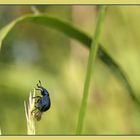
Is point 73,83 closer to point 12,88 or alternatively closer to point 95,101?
point 95,101

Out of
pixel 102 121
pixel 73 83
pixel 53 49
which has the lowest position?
pixel 102 121

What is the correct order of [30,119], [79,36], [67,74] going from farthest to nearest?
[67,74]
[79,36]
[30,119]

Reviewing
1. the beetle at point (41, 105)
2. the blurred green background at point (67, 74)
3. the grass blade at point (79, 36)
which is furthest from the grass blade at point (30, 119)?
the blurred green background at point (67, 74)

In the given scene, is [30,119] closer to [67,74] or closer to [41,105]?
[41,105]

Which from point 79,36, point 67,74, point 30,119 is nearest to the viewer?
point 30,119

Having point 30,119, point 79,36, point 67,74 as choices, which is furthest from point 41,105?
point 67,74

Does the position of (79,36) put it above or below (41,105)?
above

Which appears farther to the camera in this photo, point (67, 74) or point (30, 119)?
point (67, 74)

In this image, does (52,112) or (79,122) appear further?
(52,112)

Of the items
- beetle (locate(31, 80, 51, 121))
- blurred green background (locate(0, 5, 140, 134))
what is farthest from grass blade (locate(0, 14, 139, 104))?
blurred green background (locate(0, 5, 140, 134))

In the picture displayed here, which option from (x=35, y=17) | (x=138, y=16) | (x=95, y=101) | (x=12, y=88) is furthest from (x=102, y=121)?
(x=35, y=17)
